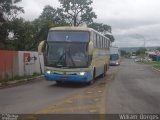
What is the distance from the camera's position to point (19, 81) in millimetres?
26172

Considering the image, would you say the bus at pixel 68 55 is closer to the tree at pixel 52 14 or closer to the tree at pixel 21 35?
the tree at pixel 21 35

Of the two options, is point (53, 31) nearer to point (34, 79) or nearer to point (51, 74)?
point (51, 74)

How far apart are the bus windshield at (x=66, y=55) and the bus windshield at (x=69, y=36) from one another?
0.27 metres

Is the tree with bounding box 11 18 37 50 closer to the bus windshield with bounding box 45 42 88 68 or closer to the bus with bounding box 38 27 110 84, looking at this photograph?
the bus with bounding box 38 27 110 84

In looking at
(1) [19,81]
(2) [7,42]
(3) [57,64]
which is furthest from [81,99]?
(2) [7,42]

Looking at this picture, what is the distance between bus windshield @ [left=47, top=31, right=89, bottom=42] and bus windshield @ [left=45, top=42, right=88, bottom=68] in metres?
0.27

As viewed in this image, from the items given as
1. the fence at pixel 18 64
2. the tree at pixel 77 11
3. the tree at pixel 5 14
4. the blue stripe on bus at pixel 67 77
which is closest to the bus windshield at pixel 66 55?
the blue stripe on bus at pixel 67 77

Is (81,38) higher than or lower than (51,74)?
higher

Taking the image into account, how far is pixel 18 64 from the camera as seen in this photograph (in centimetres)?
2872

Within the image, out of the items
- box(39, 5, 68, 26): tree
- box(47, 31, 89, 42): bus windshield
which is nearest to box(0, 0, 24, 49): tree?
box(47, 31, 89, 42): bus windshield

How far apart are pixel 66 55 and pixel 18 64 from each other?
24.3ft

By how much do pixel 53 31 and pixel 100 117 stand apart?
12.2 meters

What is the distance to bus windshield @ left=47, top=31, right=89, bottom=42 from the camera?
74.4ft

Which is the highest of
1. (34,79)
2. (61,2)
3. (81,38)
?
(61,2)
